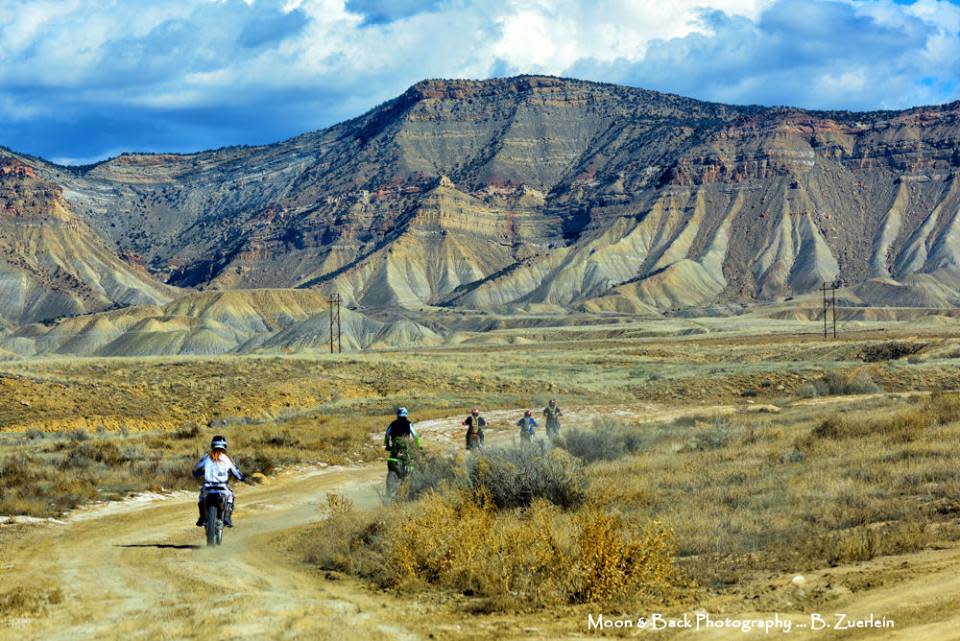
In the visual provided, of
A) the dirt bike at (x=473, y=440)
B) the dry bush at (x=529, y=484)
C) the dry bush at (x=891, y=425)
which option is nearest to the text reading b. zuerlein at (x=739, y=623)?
the dry bush at (x=529, y=484)

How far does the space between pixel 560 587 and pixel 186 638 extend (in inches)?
141

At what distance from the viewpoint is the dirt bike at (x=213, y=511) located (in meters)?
15.1

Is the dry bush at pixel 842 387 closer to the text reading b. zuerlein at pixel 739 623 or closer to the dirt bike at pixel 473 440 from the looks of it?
the dirt bike at pixel 473 440

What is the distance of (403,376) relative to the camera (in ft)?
201

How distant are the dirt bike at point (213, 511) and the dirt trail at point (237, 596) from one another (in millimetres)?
239

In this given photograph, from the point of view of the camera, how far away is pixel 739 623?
9.16m

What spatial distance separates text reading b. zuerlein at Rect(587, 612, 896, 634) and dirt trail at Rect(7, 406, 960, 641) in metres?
0.16

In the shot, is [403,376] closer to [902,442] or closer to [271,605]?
[902,442]

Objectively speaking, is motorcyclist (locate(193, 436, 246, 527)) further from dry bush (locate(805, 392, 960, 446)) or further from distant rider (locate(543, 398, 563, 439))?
distant rider (locate(543, 398, 563, 439))

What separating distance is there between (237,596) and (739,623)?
5.15 m

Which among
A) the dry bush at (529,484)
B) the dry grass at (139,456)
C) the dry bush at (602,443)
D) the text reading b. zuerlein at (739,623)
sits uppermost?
the dry bush at (529,484)

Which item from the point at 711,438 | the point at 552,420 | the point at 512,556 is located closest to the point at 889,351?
the point at 552,420

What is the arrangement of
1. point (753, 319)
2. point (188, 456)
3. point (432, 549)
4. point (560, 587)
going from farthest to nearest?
point (753, 319), point (188, 456), point (432, 549), point (560, 587)

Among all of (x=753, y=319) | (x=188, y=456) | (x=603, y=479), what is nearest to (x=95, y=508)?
(x=188, y=456)
